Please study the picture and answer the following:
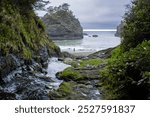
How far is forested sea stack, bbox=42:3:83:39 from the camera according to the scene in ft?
379

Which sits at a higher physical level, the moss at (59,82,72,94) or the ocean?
the moss at (59,82,72,94)

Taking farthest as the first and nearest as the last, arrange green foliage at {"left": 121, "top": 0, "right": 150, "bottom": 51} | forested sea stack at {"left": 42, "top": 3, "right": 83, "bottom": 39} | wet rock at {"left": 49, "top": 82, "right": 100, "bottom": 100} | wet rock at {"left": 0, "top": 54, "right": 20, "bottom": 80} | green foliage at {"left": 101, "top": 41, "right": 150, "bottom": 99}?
forested sea stack at {"left": 42, "top": 3, "right": 83, "bottom": 39} < green foliage at {"left": 121, "top": 0, "right": 150, "bottom": 51} < wet rock at {"left": 0, "top": 54, "right": 20, "bottom": 80} < wet rock at {"left": 49, "top": 82, "right": 100, "bottom": 100} < green foliage at {"left": 101, "top": 41, "right": 150, "bottom": 99}

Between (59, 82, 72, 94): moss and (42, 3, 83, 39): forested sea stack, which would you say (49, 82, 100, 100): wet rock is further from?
(42, 3, 83, 39): forested sea stack

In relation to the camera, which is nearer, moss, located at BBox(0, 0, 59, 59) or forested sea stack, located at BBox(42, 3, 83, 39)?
moss, located at BBox(0, 0, 59, 59)

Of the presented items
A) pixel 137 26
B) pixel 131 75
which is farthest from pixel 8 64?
pixel 131 75

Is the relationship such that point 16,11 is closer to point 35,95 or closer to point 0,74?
→ point 0,74

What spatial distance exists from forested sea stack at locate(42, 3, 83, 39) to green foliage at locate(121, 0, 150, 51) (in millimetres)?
93107

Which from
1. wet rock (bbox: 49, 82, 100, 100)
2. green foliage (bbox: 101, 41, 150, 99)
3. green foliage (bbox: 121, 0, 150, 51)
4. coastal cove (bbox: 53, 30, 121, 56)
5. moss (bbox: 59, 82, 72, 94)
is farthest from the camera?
coastal cove (bbox: 53, 30, 121, 56)

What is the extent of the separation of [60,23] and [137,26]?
100667 mm

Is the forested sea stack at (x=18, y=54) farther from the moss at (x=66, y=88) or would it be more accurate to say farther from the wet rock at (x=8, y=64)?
the moss at (x=66, y=88)

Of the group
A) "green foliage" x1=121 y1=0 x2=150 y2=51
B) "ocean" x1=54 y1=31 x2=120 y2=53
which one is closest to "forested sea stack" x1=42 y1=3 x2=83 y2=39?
"ocean" x1=54 y1=31 x2=120 y2=53

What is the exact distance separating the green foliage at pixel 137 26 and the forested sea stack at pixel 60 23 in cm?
9311

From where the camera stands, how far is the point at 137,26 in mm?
18312

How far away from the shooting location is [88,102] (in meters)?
7.67
